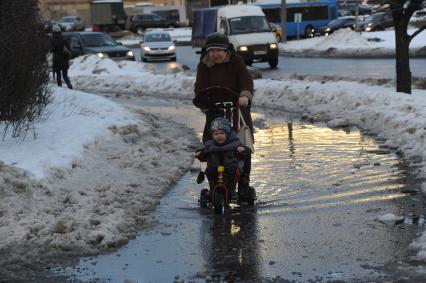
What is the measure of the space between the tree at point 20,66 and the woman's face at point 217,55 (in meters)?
3.67

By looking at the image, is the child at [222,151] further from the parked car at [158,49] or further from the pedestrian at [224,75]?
the parked car at [158,49]

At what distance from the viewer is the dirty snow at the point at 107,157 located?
6.63m

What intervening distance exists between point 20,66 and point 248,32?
22.0 meters

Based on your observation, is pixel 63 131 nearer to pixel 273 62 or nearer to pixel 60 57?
pixel 60 57

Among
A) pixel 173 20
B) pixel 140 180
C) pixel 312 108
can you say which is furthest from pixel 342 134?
pixel 173 20

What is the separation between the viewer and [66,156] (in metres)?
9.37

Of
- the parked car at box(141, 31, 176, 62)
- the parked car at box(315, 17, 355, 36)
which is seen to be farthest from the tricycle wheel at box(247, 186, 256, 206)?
the parked car at box(315, 17, 355, 36)

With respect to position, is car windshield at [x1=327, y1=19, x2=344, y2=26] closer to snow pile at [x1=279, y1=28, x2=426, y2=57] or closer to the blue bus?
the blue bus

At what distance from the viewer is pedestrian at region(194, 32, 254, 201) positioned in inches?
313

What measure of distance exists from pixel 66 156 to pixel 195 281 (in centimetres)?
427

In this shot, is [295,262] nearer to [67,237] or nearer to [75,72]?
[67,237]

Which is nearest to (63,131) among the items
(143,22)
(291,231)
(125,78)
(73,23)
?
(291,231)

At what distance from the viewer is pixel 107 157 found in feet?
33.5

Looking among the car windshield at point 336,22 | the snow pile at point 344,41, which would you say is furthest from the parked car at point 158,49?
the car windshield at point 336,22
